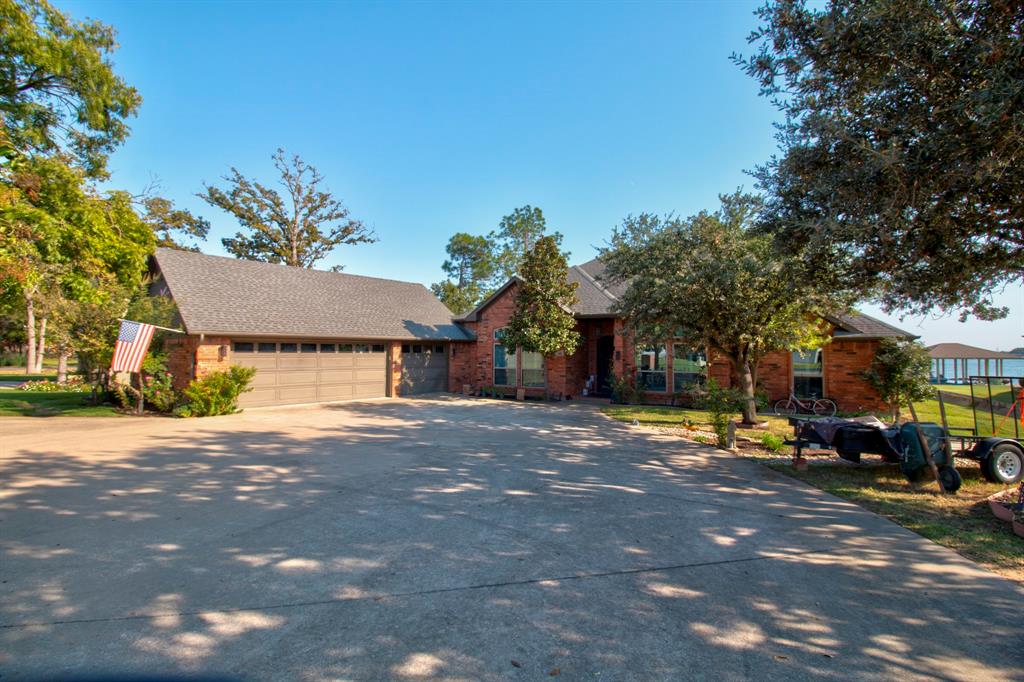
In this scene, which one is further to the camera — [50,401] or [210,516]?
[50,401]

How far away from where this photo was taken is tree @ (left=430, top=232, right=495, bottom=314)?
4394 centimetres

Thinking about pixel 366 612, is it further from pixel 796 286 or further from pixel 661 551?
pixel 796 286

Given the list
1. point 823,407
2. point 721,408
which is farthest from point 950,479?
point 823,407

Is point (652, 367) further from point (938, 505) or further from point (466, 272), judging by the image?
point (466, 272)

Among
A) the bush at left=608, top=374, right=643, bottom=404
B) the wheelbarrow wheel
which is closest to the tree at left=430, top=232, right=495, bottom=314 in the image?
the bush at left=608, top=374, right=643, bottom=404

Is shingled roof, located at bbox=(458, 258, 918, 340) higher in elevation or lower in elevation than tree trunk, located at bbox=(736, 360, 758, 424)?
higher

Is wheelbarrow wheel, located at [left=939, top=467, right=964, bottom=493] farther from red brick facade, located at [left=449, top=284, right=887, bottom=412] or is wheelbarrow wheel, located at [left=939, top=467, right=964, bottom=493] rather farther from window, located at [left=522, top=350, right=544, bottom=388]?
window, located at [left=522, top=350, right=544, bottom=388]

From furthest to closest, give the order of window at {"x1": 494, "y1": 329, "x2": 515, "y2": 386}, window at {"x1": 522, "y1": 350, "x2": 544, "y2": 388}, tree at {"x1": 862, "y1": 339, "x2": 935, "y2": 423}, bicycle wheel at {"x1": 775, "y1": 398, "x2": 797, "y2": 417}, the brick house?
window at {"x1": 494, "y1": 329, "x2": 515, "y2": 386} → window at {"x1": 522, "y1": 350, "x2": 544, "y2": 388} → bicycle wheel at {"x1": 775, "y1": 398, "x2": 797, "y2": 417} → the brick house → tree at {"x1": 862, "y1": 339, "x2": 935, "y2": 423}

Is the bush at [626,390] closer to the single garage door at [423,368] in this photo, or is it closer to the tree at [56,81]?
the single garage door at [423,368]

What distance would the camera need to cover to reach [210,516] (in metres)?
5.80

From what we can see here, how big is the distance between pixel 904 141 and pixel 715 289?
520cm

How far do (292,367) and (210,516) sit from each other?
12570 millimetres

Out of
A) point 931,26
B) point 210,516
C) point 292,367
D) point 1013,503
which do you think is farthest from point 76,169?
point 1013,503

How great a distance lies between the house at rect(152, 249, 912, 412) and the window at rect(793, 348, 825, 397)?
0.03 m
